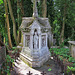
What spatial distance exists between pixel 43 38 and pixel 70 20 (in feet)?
26.9

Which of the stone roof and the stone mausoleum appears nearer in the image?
the stone mausoleum

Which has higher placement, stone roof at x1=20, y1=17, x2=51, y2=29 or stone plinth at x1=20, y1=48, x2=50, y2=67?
stone roof at x1=20, y1=17, x2=51, y2=29

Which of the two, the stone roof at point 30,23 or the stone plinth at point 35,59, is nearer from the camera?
the stone plinth at point 35,59

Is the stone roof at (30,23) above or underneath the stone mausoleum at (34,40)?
above

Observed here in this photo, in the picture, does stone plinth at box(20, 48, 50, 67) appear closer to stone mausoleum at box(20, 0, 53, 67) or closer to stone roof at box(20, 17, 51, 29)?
stone mausoleum at box(20, 0, 53, 67)

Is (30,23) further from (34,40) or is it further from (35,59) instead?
(35,59)

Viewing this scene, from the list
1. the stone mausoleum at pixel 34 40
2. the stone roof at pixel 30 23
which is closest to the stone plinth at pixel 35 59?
the stone mausoleum at pixel 34 40

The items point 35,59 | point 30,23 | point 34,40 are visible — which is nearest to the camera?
point 35,59

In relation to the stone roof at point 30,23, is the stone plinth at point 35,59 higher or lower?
lower

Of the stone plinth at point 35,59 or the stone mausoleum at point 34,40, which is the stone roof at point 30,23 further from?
the stone plinth at point 35,59

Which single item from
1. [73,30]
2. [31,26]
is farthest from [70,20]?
[31,26]

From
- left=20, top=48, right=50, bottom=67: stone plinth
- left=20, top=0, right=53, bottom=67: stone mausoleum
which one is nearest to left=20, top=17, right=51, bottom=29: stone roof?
left=20, top=0, right=53, bottom=67: stone mausoleum

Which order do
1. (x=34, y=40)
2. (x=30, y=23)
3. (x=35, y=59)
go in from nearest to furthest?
(x=35, y=59) < (x=34, y=40) < (x=30, y=23)

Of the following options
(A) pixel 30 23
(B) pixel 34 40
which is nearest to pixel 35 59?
(B) pixel 34 40
